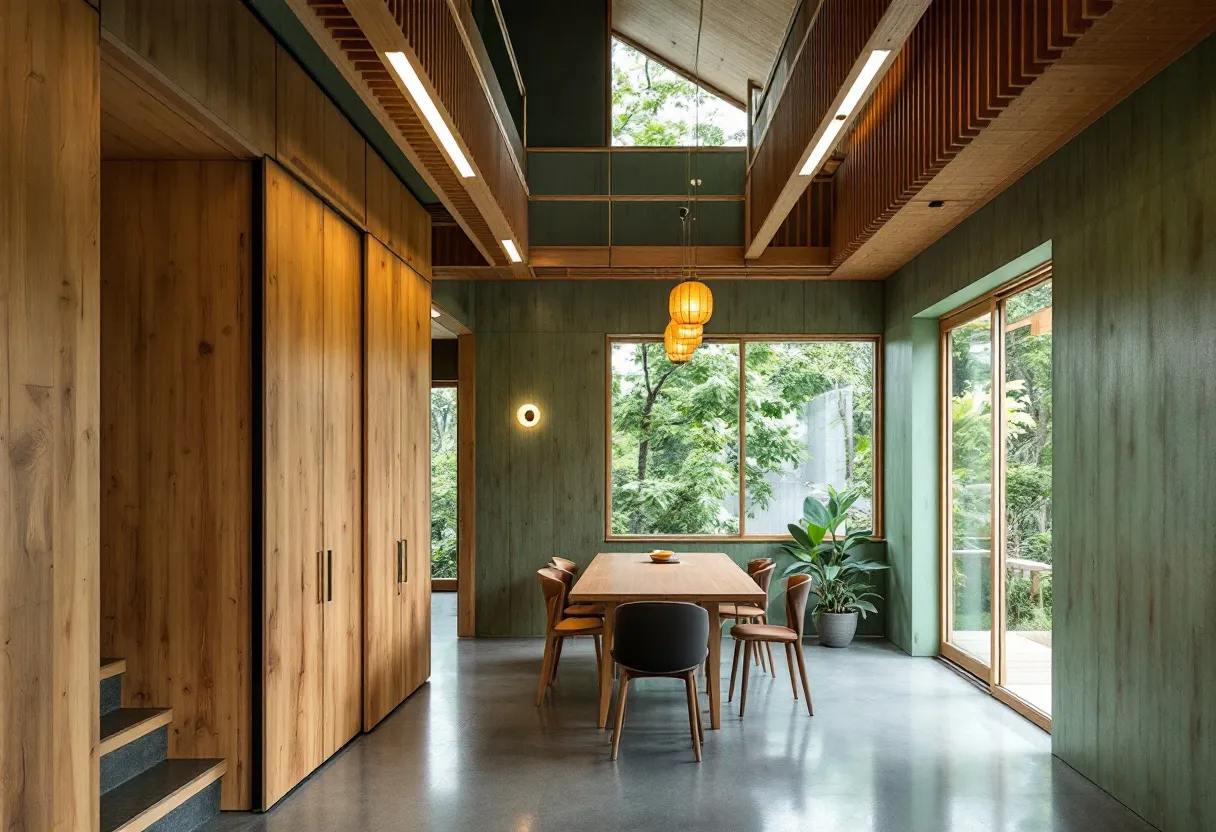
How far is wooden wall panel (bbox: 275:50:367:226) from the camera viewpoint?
3.98 metres

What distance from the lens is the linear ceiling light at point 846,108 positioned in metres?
3.66

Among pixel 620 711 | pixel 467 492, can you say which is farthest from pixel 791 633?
pixel 467 492

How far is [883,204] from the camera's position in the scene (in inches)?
217

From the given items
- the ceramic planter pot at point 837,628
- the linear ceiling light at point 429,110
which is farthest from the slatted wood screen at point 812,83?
the ceramic planter pot at point 837,628

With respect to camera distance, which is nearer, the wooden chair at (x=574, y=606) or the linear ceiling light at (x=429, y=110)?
the linear ceiling light at (x=429, y=110)

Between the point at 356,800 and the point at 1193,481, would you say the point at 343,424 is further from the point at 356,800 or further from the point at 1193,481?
the point at 1193,481

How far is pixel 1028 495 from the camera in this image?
5.50m

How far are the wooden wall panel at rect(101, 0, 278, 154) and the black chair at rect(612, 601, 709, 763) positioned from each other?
2.83 meters

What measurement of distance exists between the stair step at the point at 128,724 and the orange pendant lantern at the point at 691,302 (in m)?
3.66

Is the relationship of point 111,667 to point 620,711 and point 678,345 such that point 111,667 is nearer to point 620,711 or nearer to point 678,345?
point 620,711

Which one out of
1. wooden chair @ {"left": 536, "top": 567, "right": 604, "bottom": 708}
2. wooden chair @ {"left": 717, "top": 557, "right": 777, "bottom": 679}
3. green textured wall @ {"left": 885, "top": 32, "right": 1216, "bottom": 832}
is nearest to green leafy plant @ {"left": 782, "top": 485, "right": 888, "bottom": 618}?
wooden chair @ {"left": 717, "top": 557, "right": 777, "bottom": 679}

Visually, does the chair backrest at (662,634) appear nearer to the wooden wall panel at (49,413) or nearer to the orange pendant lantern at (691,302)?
the orange pendant lantern at (691,302)

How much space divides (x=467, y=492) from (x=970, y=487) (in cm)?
425

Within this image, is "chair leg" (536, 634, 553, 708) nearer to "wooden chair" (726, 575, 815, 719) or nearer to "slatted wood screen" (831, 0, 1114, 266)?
"wooden chair" (726, 575, 815, 719)
